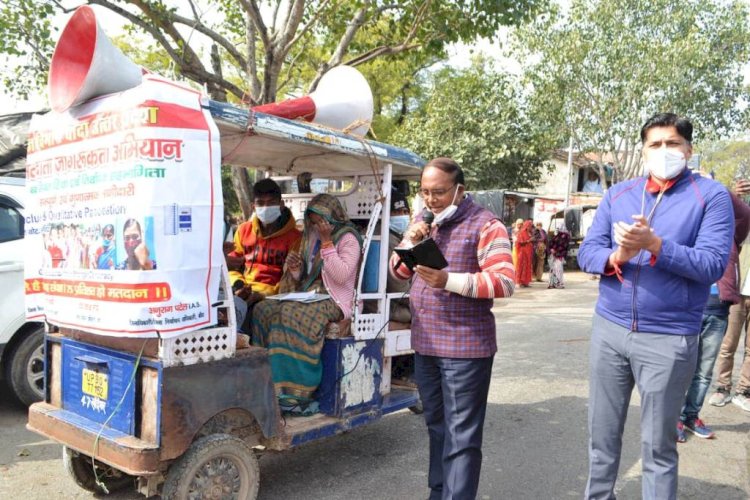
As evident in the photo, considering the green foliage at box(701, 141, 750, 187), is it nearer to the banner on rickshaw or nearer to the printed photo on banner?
the banner on rickshaw

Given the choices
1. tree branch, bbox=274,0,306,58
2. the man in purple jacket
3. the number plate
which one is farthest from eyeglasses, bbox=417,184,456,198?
tree branch, bbox=274,0,306,58

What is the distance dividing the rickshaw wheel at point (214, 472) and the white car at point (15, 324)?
268 cm

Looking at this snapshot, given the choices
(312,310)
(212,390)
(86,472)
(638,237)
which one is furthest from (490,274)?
(86,472)

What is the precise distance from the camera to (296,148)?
4.08 meters

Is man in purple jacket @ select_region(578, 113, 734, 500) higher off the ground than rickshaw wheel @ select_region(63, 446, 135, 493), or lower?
higher

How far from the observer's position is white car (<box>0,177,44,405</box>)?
4.84 metres

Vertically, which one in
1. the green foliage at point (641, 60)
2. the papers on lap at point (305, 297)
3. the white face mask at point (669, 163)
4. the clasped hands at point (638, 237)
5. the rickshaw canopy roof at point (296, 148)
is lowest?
the papers on lap at point (305, 297)

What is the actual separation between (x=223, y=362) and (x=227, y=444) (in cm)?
43

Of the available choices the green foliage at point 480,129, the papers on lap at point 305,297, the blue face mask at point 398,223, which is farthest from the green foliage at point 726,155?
the papers on lap at point 305,297

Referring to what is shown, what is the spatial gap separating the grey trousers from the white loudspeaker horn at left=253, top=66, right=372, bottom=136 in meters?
2.25

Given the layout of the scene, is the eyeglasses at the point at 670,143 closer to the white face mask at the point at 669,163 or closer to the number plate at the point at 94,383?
the white face mask at the point at 669,163

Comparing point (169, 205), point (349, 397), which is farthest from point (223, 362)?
point (349, 397)

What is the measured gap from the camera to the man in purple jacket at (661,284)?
253 centimetres

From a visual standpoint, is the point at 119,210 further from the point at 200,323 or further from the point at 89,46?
the point at 89,46
